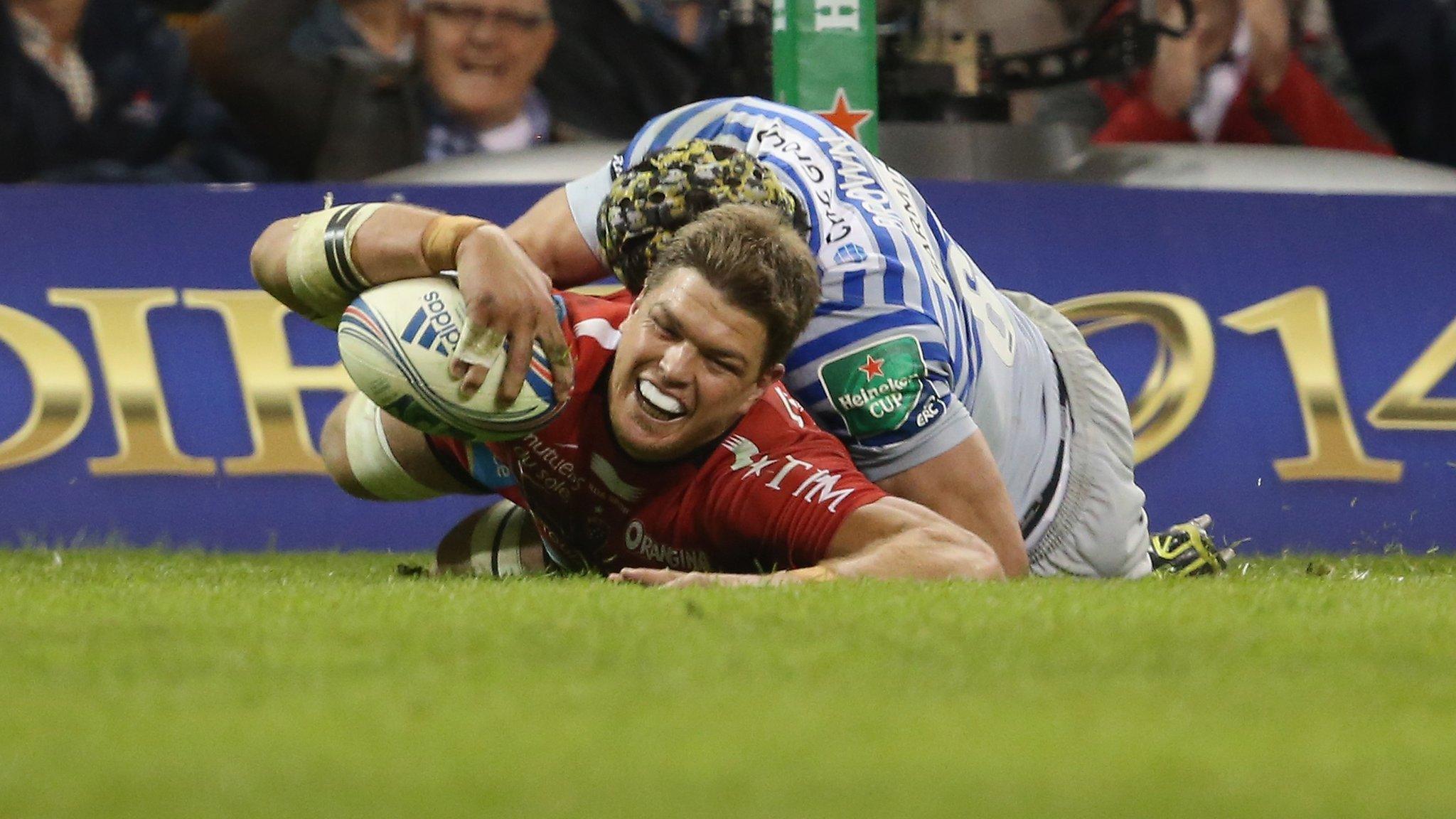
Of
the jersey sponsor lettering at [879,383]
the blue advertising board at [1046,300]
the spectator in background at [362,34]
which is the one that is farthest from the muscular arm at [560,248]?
the spectator in background at [362,34]

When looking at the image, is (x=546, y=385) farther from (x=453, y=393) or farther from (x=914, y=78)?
(x=914, y=78)

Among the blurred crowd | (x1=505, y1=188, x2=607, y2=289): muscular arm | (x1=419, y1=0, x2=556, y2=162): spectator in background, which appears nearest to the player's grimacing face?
(x1=505, y1=188, x2=607, y2=289): muscular arm

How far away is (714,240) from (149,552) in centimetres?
276

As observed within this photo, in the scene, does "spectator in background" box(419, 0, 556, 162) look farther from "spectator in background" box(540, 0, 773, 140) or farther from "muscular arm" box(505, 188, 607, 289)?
"muscular arm" box(505, 188, 607, 289)

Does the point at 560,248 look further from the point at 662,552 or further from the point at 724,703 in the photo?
the point at 724,703

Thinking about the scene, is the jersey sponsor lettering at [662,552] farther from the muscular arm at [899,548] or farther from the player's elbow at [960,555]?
the player's elbow at [960,555]

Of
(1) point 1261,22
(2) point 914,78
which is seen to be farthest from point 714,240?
(1) point 1261,22

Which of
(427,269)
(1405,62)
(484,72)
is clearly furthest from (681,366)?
(1405,62)

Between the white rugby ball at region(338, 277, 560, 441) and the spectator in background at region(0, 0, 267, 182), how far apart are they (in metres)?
4.21

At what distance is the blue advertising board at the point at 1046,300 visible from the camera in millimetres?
6305

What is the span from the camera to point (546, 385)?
3979 mm

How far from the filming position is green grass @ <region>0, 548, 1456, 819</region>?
212 centimetres

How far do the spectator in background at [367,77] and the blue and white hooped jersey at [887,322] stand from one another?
11.0 feet

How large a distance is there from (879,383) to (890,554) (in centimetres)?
41
